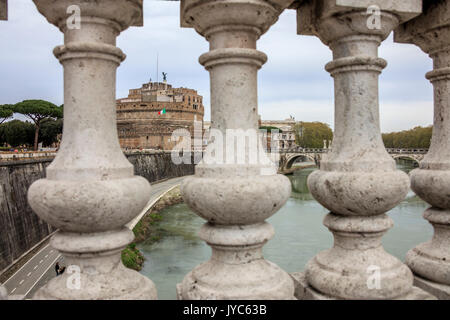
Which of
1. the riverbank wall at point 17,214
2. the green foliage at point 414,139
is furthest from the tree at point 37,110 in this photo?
the green foliage at point 414,139

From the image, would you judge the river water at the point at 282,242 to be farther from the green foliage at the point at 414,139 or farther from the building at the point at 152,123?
the green foliage at the point at 414,139

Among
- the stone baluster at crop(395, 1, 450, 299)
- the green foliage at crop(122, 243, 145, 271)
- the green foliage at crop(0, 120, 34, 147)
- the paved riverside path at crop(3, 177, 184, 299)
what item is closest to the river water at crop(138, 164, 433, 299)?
the green foliage at crop(122, 243, 145, 271)

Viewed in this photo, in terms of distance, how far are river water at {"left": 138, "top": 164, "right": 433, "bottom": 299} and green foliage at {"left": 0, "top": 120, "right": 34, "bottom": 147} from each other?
69.0 feet

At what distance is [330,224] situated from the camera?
80.5 inches

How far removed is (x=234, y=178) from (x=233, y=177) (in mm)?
14

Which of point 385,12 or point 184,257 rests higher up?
point 385,12

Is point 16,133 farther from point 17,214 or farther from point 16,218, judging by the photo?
point 16,218

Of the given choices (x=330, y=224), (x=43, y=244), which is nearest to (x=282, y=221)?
(x=43, y=244)

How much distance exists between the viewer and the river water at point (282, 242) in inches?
652

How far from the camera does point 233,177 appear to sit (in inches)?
65.3

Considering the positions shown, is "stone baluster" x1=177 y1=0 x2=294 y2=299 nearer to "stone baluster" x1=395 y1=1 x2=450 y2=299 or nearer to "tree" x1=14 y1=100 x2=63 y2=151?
"stone baluster" x1=395 y1=1 x2=450 y2=299

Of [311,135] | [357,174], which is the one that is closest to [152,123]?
[311,135]
